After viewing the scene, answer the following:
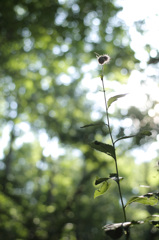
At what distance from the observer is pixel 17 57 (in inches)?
237

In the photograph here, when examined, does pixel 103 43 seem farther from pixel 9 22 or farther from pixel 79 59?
pixel 9 22

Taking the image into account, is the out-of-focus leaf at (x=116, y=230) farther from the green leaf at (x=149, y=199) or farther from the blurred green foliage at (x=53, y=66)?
the blurred green foliage at (x=53, y=66)

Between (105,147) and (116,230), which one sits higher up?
(105,147)

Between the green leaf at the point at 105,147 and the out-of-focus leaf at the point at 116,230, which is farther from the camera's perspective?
the green leaf at the point at 105,147

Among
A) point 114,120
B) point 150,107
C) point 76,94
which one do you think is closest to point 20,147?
point 76,94

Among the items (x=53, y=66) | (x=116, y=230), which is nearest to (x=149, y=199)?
(x=116, y=230)

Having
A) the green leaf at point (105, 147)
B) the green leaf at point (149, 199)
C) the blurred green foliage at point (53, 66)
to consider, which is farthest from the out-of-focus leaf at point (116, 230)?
the blurred green foliage at point (53, 66)

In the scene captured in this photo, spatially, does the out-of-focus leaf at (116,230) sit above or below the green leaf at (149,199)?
below

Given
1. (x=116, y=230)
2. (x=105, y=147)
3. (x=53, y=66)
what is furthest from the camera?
(x=53, y=66)

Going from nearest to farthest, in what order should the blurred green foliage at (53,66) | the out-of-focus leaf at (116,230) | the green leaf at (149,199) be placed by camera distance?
the out-of-focus leaf at (116,230) < the green leaf at (149,199) < the blurred green foliage at (53,66)

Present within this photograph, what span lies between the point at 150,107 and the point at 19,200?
451cm

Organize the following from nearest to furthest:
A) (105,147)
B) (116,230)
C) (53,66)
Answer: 1. (116,230)
2. (105,147)
3. (53,66)

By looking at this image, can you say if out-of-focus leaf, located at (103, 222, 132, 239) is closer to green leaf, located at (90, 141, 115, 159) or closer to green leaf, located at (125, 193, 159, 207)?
green leaf, located at (125, 193, 159, 207)

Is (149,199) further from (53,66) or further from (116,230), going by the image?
(53,66)
